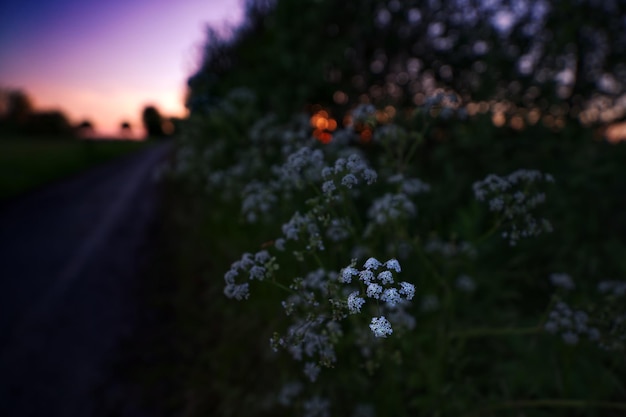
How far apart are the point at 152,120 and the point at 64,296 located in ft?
129

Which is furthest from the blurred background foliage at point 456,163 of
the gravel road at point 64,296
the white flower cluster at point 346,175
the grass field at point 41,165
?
the grass field at point 41,165

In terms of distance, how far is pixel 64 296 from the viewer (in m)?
6.71

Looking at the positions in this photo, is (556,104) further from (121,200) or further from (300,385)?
(121,200)

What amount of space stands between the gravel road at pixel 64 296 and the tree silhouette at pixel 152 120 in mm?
31555

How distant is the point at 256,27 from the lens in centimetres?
930

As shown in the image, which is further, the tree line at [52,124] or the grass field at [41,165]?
the tree line at [52,124]

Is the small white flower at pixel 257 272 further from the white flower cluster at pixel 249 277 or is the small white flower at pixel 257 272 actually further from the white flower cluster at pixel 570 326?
the white flower cluster at pixel 570 326

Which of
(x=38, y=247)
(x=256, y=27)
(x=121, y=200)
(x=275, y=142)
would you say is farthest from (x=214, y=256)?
(x=121, y=200)

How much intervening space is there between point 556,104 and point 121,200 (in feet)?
40.5

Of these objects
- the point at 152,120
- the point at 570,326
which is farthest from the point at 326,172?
the point at 152,120

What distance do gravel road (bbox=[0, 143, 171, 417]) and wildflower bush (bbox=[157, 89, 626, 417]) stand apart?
148 cm

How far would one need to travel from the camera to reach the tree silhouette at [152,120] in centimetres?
4213

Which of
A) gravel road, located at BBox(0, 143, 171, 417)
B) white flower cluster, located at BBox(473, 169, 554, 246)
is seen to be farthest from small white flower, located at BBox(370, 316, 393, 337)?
gravel road, located at BBox(0, 143, 171, 417)

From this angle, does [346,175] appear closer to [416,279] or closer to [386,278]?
[386,278]
